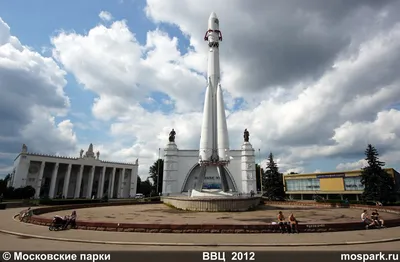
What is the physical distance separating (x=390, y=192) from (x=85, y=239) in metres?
39.6

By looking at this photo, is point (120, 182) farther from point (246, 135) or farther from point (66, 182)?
point (246, 135)

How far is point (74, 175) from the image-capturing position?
56.3m

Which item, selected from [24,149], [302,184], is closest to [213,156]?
[302,184]

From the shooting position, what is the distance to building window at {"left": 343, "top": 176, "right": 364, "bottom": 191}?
161 feet

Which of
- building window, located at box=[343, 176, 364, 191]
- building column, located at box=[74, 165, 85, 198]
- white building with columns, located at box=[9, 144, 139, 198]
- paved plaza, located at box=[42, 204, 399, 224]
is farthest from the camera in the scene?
building column, located at box=[74, 165, 85, 198]

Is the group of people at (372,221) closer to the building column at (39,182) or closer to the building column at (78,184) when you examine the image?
the building column at (39,182)

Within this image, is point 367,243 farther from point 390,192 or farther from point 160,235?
point 390,192

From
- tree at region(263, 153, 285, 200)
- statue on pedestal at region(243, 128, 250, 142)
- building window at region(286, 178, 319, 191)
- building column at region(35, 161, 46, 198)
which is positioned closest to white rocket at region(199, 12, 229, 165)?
tree at region(263, 153, 285, 200)

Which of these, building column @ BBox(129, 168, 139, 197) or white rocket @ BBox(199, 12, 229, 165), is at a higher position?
white rocket @ BBox(199, 12, 229, 165)

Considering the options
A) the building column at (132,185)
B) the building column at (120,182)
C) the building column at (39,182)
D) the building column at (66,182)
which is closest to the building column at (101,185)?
the building column at (120,182)

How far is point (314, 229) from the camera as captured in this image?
39.7 ft

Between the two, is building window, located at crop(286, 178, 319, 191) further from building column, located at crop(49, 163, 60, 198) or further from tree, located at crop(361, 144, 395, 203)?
building column, located at crop(49, 163, 60, 198)

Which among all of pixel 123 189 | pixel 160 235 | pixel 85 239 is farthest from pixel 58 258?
pixel 123 189

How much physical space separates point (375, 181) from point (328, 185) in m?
22.1
